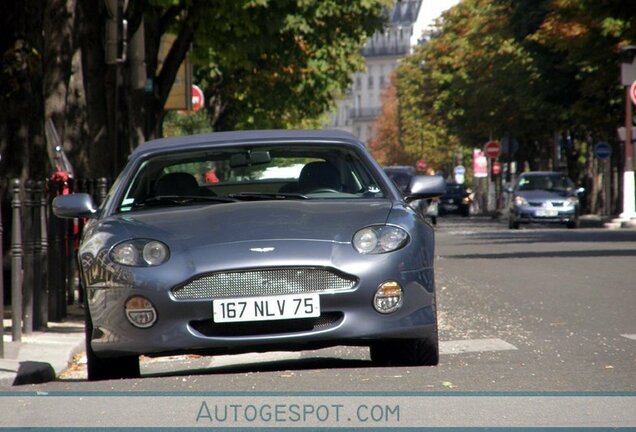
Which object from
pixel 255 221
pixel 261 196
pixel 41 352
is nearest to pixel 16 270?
pixel 41 352

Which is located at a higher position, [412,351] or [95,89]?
[95,89]

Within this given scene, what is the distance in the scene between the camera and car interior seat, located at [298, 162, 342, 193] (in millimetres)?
10734

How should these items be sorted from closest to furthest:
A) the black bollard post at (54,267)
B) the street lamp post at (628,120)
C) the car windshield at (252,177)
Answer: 1. the car windshield at (252,177)
2. the black bollard post at (54,267)
3. the street lamp post at (628,120)

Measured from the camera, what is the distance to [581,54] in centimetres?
4484

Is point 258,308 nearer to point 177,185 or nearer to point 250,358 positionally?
point 177,185

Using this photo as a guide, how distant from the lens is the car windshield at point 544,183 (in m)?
47.8

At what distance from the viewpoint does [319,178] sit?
1077cm

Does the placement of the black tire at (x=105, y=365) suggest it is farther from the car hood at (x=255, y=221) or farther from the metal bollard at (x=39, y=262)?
the metal bollard at (x=39, y=262)

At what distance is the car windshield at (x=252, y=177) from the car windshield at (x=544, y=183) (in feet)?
120

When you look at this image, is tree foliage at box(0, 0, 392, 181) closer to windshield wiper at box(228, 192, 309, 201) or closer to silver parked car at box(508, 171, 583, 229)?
silver parked car at box(508, 171, 583, 229)

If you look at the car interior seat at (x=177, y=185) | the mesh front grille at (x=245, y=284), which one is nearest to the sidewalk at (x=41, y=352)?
the car interior seat at (x=177, y=185)

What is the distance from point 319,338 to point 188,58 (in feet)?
103
